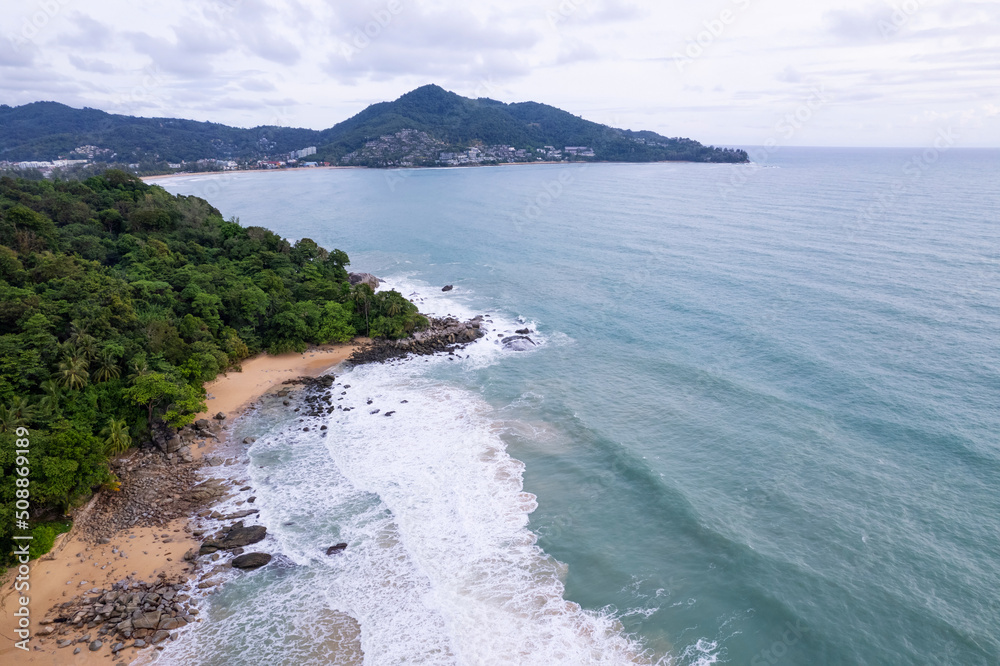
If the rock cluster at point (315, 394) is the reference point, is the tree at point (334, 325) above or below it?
above

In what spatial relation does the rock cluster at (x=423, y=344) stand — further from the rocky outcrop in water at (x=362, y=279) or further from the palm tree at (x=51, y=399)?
the palm tree at (x=51, y=399)

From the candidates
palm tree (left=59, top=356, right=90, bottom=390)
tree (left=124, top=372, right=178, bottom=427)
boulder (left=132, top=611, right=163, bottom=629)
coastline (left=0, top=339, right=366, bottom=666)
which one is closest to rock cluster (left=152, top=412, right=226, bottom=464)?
coastline (left=0, top=339, right=366, bottom=666)

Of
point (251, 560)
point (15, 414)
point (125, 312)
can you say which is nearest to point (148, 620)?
→ point (251, 560)

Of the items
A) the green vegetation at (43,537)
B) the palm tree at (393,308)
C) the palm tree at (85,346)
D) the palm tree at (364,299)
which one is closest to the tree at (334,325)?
the palm tree at (364,299)

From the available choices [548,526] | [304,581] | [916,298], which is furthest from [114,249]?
[916,298]

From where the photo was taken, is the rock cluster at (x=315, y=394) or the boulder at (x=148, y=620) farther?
the rock cluster at (x=315, y=394)

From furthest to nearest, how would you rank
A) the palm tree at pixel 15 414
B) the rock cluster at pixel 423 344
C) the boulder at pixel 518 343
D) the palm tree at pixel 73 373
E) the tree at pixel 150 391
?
the boulder at pixel 518 343, the rock cluster at pixel 423 344, the tree at pixel 150 391, the palm tree at pixel 73 373, the palm tree at pixel 15 414
